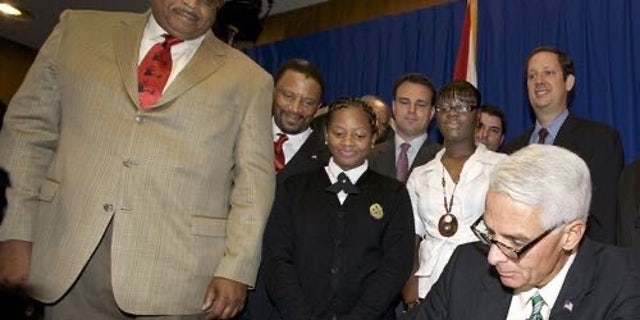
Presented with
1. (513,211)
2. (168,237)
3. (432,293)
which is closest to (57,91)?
(168,237)

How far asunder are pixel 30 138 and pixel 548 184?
1605 mm

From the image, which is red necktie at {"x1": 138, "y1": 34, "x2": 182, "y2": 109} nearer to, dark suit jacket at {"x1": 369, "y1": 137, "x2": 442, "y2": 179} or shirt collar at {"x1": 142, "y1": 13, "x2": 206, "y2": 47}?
Result: shirt collar at {"x1": 142, "y1": 13, "x2": 206, "y2": 47}

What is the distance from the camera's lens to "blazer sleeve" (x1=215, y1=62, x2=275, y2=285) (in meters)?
2.19

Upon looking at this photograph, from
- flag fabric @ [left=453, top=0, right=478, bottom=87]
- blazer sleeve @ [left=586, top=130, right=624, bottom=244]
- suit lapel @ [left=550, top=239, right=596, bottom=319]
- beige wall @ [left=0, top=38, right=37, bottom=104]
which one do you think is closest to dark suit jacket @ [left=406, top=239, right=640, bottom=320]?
suit lapel @ [left=550, top=239, right=596, bottom=319]

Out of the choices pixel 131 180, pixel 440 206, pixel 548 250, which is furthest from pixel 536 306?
pixel 131 180

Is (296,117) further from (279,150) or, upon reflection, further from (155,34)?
(155,34)

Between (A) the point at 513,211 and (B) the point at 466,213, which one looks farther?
(B) the point at 466,213

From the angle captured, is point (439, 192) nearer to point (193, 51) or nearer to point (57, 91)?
point (193, 51)

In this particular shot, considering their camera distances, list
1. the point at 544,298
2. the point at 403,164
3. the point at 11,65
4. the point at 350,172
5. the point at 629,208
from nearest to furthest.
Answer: the point at 544,298
the point at 629,208
the point at 350,172
the point at 403,164
the point at 11,65

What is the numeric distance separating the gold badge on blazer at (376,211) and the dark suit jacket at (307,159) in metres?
0.37

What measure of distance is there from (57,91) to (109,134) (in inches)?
11.2

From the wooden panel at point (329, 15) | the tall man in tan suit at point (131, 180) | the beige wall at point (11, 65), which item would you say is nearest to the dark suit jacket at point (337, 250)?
the tall man in tan suit at point (131, 180)

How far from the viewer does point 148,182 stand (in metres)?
2.15

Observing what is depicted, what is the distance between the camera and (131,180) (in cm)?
214
